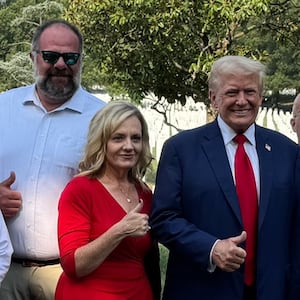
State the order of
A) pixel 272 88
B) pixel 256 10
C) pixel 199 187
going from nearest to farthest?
pixel 199 187
pixel 256 10
pixel 272 88

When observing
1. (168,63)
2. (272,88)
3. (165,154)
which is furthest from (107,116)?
(272,88)

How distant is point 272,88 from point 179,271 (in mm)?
24977

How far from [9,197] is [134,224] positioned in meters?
0.84

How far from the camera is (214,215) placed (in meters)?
2.96

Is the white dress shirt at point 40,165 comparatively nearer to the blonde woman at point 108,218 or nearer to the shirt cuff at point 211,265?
the blonde woman at point 108,218

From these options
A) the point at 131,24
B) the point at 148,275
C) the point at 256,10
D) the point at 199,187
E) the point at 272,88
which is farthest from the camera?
the point at 272,88

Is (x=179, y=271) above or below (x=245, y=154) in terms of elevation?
below

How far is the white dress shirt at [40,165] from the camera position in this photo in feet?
11.3

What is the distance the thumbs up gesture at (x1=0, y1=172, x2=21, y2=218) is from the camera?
134 inches

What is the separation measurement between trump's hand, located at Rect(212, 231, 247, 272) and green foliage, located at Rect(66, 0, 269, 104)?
21.1 feet

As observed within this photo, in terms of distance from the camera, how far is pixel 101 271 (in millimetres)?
3014

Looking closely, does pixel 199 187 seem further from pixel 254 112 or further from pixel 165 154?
pixel 254 112

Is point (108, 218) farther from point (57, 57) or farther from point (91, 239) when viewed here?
point (57, 57)

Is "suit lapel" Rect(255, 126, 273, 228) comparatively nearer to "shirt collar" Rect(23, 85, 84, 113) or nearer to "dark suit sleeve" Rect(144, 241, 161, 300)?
"dark suit sleeve" Rect(144, 241, 161, 300)
